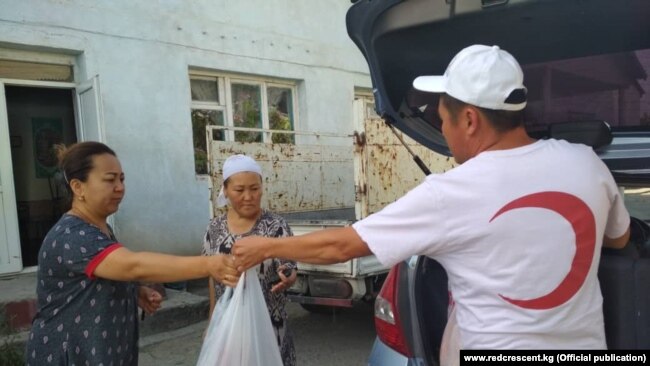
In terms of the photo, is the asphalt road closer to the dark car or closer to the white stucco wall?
the white stucco wall

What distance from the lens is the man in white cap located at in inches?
48.9

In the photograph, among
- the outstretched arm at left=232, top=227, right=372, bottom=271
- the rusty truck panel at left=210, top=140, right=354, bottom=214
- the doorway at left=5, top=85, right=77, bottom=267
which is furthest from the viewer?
the doorway at left=5, top=85, right=77, bottom=267

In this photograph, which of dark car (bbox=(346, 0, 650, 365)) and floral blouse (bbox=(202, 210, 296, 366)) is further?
floral blouse (bbox=(202, 210, 296, 366))

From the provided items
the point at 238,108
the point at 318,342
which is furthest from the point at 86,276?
the point at 238,108

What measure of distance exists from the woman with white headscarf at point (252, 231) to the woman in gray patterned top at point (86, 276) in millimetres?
576

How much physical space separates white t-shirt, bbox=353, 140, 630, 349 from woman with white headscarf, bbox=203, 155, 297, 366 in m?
1.11

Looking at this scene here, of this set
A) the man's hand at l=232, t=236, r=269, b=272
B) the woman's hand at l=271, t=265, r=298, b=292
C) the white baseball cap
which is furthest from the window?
the white baseball cap

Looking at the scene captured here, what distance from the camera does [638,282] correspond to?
1.56 m

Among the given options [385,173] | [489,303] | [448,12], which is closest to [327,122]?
[385,173]

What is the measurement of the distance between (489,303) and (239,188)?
1.48 metres

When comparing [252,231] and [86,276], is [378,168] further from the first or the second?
[86,276]

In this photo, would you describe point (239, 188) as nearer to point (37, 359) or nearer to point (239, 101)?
point (37, 359)

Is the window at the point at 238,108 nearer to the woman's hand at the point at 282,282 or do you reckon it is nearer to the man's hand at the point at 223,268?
the woman's hand at the point at 282,282

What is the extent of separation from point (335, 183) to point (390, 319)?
3.80 m
